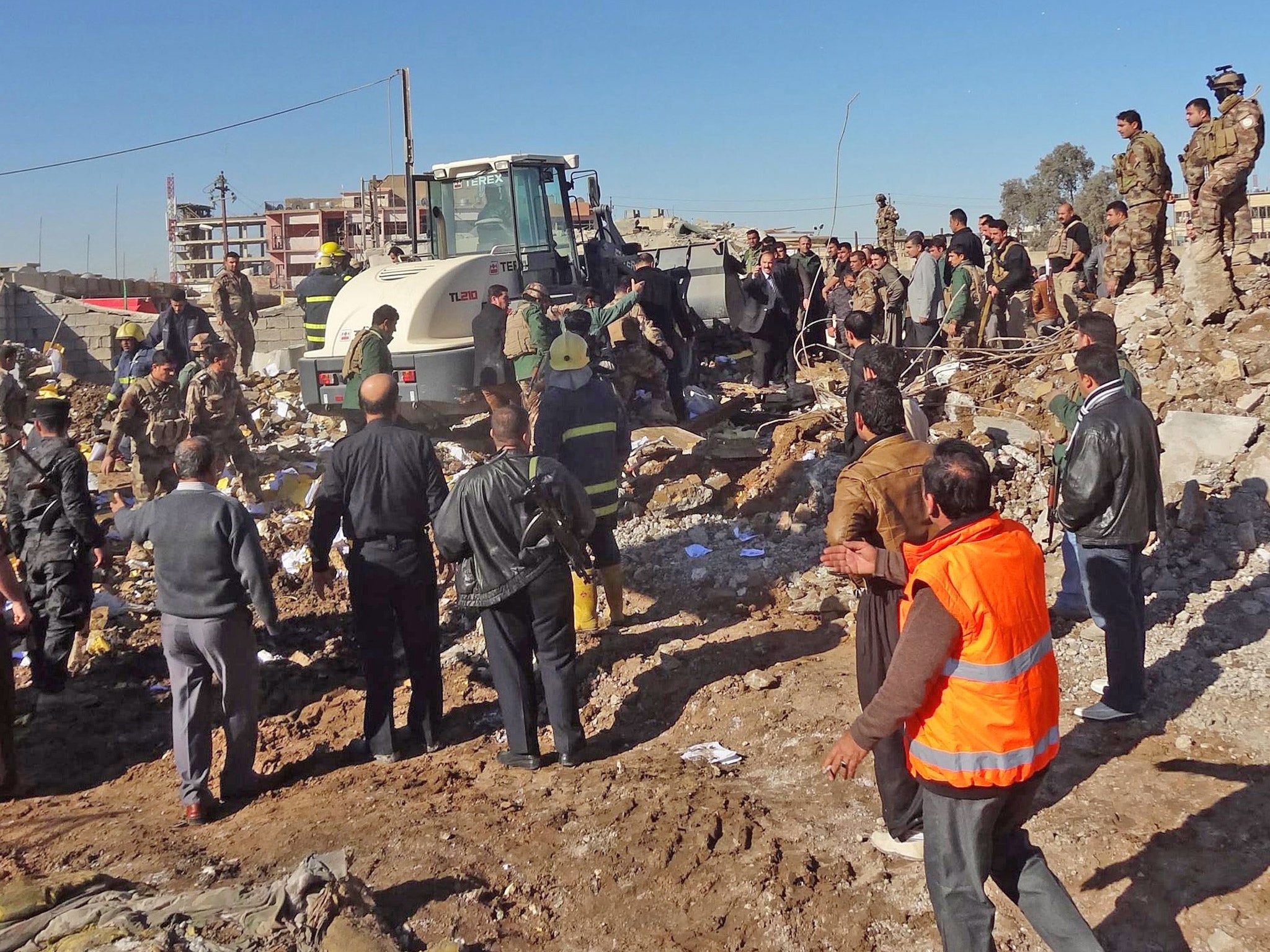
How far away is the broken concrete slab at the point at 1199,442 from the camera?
651 centimetres

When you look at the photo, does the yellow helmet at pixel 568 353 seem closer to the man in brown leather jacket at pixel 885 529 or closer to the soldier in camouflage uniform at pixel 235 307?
the man in brown leather jacket at pixel 885 529

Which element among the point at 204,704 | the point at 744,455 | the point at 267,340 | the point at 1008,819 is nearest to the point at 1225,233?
the point at 744,455

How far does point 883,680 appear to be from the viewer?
339 centimetres

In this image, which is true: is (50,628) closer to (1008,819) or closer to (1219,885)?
(1008,819)

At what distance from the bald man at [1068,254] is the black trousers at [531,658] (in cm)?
805

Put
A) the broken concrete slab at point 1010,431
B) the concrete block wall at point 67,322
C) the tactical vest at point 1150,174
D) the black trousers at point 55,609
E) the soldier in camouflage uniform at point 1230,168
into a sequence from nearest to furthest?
the black trousers at point 55,609 < the broken concrete slab at point 1010,431 < the soldier in camouflage uniform at point 1230,168 < the tactical vest at point 1150,174 < the concrete block wall at point 67,322

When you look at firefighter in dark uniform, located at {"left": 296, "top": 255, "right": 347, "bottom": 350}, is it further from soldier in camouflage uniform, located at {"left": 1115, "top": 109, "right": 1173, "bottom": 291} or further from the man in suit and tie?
soldier in camouflage uniform, located at {"left": 1115, "top": 109, "right": 1173, "bottom": 291}

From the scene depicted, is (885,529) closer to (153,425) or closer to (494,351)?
(494,351)

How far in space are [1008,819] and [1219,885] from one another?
1.22 metres

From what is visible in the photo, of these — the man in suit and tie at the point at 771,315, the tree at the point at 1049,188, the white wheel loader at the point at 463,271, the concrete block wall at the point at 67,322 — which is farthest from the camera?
the tree at the point at 1049,188

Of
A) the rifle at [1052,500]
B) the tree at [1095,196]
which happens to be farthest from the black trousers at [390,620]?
the tree at [1095,196]

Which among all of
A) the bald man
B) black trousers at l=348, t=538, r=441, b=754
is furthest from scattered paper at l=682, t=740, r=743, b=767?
the bald man

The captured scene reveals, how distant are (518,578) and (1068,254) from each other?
362 inches

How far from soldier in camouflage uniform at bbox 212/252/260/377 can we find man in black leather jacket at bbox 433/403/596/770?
31.5 feet
